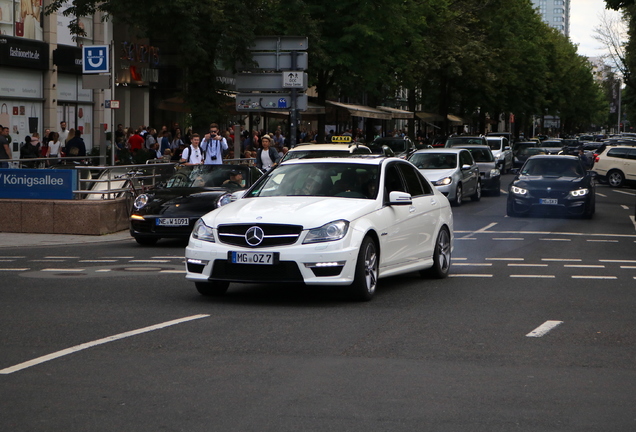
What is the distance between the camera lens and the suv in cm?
4334

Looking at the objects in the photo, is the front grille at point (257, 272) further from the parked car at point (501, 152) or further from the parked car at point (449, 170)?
the parked car at point (501, 152)

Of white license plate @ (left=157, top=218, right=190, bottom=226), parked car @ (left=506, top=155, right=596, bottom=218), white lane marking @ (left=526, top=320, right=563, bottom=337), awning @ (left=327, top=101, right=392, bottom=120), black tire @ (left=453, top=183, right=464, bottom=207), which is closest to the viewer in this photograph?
white lane marking @ (left=526, top=320, right=563, bottom=337)

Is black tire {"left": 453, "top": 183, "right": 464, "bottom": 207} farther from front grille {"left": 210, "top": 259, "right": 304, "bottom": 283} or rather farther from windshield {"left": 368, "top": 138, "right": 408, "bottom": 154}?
front grille {"left": 210, "top": 259, "right": 304, "bottom": 283}

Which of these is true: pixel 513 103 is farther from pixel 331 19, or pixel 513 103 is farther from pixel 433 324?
pixel 433 324

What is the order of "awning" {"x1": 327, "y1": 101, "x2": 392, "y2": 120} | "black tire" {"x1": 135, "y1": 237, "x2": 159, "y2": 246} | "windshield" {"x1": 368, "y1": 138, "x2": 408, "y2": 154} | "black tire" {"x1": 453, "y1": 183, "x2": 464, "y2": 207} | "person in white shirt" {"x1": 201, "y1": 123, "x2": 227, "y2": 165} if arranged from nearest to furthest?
"black tire" {"x1": 135, "y1": 237, "x2": 159, "y2": 246} → "person in white shirt" {"x1": 201, "y1": 123, "x2": 227, "y2": 165} → "black tire" {"x1": 453, "y1": 183, "x2": 464, "y2": 207} → "awning" {"x1": 327, "y1": 101, "x2": 392, "y2": 120} → "windshield" {"x1": 368, "y1": 138, "x2": 408, "y2": 154}

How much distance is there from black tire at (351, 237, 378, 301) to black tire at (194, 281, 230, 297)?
144 centimetres

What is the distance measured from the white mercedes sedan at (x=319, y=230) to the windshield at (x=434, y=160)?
55.6 ft

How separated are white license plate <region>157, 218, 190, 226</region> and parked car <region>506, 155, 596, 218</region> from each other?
10.1 m

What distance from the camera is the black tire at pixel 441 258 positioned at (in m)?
12.8

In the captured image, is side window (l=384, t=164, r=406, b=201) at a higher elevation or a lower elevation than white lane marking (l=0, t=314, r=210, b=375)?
higher

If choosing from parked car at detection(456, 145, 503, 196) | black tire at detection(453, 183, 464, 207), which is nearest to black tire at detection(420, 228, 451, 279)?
black tire at detection(453, 183, 464, 207)

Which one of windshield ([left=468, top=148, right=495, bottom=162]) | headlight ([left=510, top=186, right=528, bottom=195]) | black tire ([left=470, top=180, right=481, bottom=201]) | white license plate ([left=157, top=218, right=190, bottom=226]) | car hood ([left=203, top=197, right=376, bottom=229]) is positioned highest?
windshield ([left=468, top=148, right=495, bottom=162])

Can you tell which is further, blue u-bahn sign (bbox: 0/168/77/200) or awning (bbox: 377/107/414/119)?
awning (bbox: 377/107/414/119)

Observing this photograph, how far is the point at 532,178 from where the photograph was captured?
25297mm
